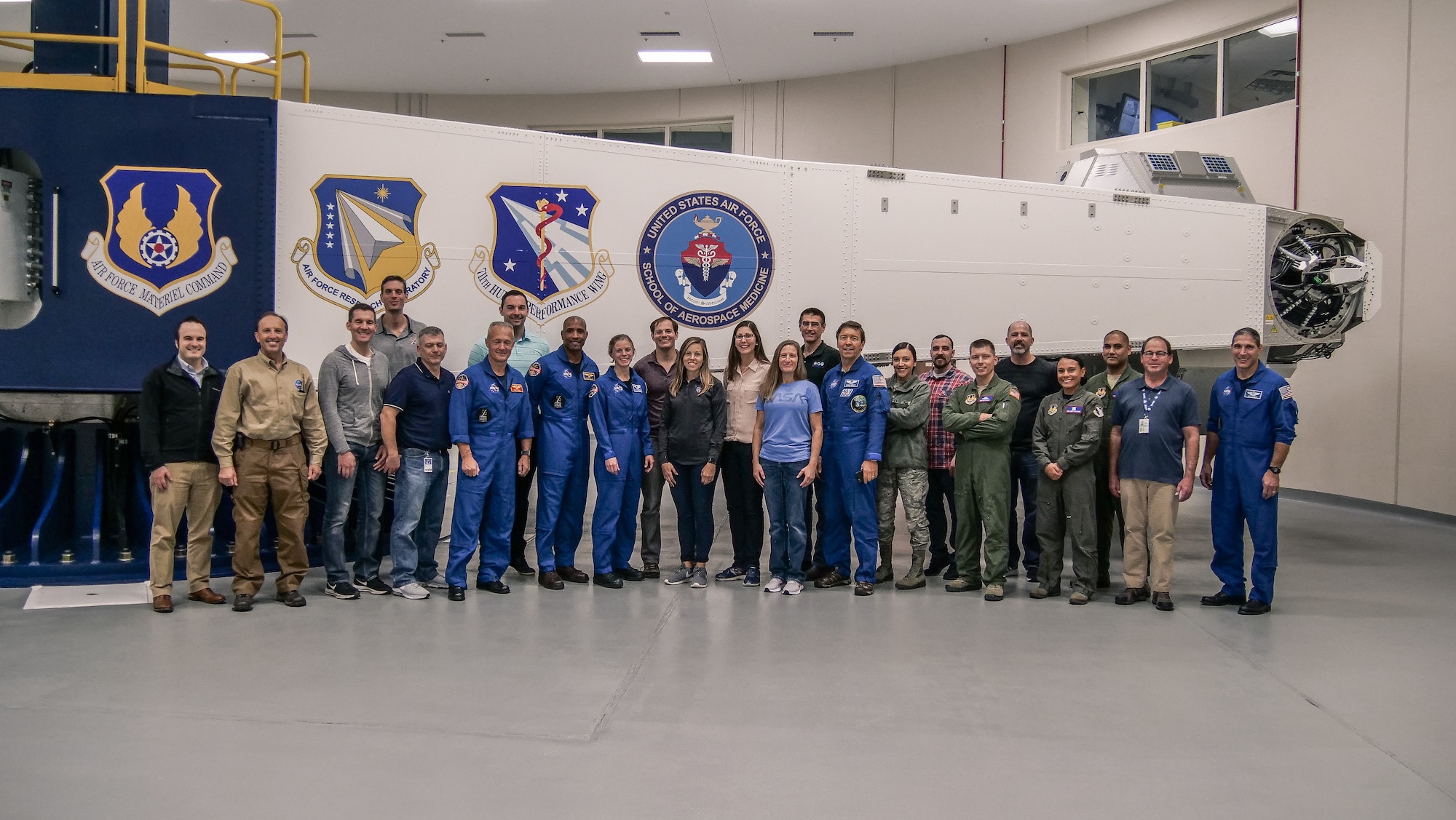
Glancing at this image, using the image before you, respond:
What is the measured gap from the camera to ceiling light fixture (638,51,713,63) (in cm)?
1530

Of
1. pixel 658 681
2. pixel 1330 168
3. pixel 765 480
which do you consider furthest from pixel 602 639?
pixel 1330 168

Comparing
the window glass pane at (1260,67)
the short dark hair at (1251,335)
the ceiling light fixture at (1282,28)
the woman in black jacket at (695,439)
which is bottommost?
the woman in black jacket at (695,439)

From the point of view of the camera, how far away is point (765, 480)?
629 cm

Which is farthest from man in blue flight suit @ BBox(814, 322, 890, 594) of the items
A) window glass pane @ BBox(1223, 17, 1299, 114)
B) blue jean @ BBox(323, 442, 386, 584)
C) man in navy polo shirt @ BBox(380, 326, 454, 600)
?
window glass pane @ BBox(1223, 17, 1299, 114)

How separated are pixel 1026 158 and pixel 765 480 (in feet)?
33.7

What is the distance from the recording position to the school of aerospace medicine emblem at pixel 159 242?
20.1 feet

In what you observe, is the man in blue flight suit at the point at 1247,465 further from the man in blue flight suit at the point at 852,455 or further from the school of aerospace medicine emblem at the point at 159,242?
the school of aerospace medicine emblem at the point at 159,242

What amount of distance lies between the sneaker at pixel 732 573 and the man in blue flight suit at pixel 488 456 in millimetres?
1407

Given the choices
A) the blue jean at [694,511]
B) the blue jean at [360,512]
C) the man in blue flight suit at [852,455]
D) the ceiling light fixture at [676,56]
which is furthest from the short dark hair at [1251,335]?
the ceiling light fixture at [676,56]

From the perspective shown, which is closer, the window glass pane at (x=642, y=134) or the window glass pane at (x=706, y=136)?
the window glass pane at (x=706, y=136)

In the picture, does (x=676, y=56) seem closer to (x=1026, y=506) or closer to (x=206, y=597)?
(x=1026, y=506)

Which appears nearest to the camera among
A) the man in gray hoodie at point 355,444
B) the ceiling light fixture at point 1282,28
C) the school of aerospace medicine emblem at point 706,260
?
the man in gray hoodie at point 355,444

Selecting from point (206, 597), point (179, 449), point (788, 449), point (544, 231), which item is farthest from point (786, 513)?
point (179, 449)

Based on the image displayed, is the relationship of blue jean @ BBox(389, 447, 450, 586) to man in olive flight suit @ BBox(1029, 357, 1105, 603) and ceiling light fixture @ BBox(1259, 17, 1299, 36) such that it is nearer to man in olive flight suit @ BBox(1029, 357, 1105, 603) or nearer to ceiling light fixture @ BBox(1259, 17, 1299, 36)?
man in olive flight suit @ BBox(1029, 357, 1105, 603)
